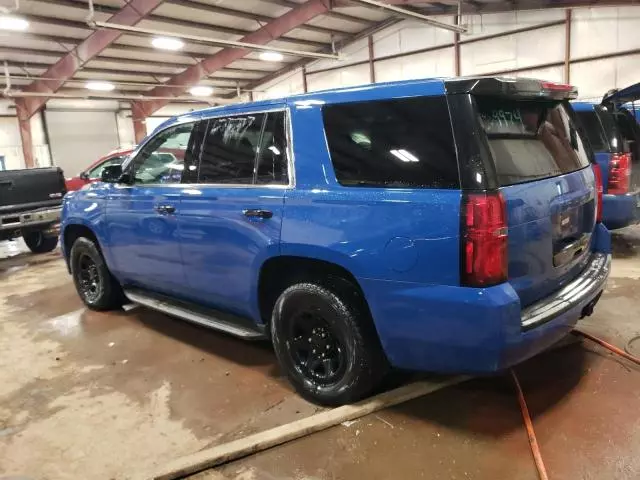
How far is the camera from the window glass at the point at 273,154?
2.95 meters

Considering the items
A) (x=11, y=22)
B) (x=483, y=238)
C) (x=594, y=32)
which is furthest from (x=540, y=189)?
(x=594, y=32)

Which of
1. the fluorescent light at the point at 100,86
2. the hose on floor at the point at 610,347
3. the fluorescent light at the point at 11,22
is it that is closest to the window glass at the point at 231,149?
the hose on floor at the point at 610,347

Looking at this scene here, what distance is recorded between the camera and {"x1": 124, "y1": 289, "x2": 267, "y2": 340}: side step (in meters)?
3.29

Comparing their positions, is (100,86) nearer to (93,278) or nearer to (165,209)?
(93,278)

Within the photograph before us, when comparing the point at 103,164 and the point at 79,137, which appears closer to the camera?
the point at 103,164

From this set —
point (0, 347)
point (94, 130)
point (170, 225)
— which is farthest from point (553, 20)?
point (94, 130)

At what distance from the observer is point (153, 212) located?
3787mm

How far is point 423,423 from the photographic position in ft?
9.01

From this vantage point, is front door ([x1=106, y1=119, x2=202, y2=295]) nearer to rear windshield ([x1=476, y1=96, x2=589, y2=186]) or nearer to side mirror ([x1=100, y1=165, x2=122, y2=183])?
side mirror ([x1=100, y1=165, x2=122, y2=183])

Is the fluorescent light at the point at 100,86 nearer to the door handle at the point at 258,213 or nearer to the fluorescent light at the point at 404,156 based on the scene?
the door handle at the point at 258,213

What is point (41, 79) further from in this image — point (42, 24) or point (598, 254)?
point (598, 254)

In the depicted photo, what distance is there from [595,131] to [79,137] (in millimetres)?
18446

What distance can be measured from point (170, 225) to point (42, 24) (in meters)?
11.0

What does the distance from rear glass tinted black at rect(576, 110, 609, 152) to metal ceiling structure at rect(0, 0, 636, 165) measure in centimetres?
589
